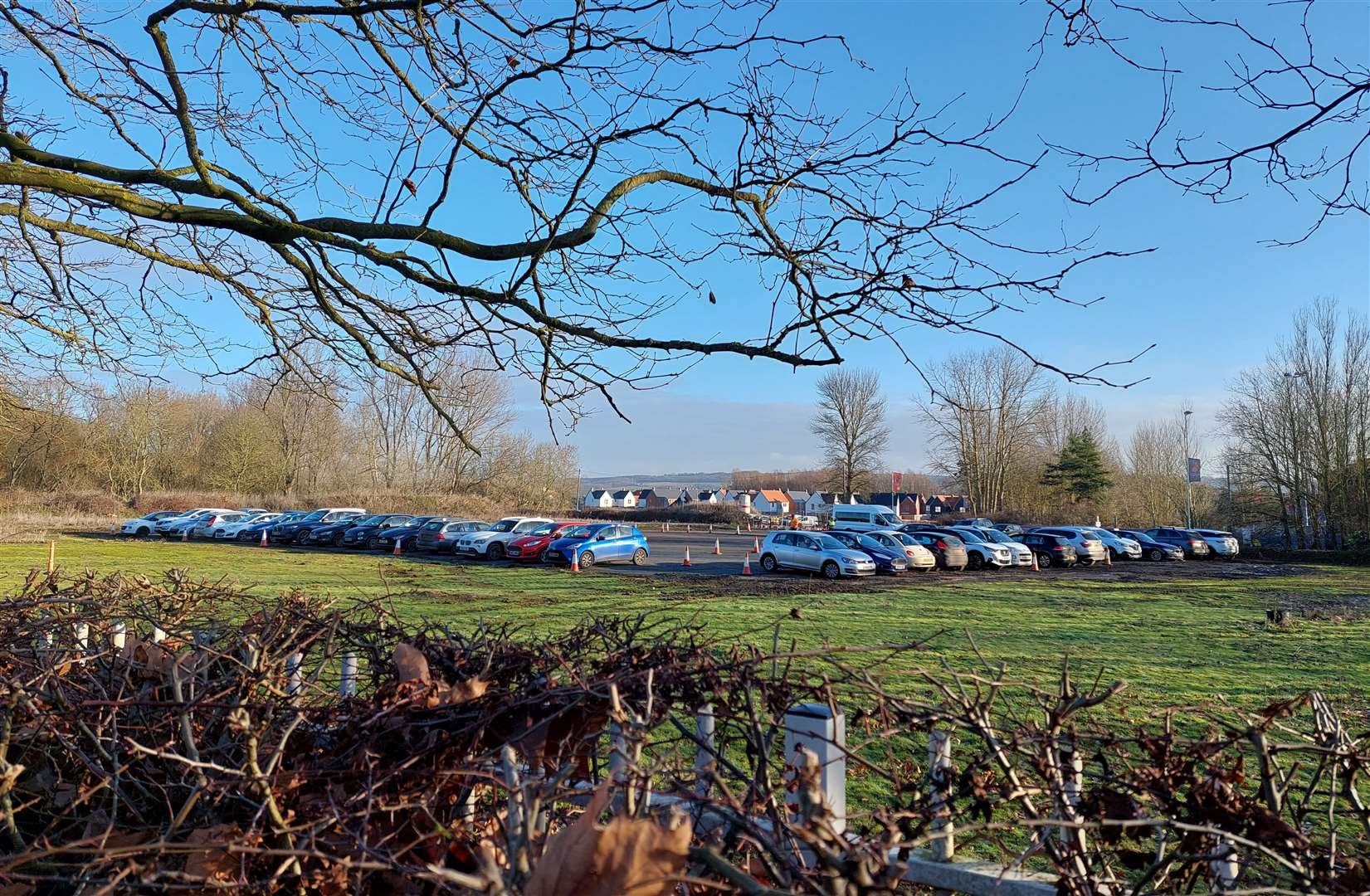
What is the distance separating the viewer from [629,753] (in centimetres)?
148

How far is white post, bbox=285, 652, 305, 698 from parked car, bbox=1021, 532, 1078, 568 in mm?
32126

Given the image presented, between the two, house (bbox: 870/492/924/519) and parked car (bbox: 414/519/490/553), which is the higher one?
house (bbox: 870/492/924/519)

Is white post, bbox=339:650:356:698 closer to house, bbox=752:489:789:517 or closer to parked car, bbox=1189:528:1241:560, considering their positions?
parked car, bbox=1189:528:1241:560

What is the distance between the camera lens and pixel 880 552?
25.8 m

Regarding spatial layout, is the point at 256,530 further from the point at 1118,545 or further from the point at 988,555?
the point at 1118,545

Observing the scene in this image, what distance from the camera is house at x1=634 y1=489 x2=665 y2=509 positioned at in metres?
111

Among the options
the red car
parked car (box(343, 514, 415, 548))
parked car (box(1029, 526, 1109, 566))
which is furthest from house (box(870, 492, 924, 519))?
the red car

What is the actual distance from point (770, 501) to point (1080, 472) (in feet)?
160

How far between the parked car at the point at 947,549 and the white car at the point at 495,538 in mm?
13748

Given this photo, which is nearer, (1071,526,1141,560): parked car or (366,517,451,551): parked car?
(366,517,451,551): parked car

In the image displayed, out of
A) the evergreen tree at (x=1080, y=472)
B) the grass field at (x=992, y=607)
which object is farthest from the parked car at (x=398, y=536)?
the evergreen tree at (x=1080, y=472)

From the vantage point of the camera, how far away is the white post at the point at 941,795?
5.69ft

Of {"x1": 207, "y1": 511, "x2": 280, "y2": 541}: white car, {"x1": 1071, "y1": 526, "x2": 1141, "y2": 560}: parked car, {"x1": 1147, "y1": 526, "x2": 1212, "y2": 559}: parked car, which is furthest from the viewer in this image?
{"x1": 207, "y1": 511, "x2": 280, "y2": 541}: white car

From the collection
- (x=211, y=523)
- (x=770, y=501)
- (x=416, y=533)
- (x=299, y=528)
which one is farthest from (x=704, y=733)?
(x=770, y=501)
